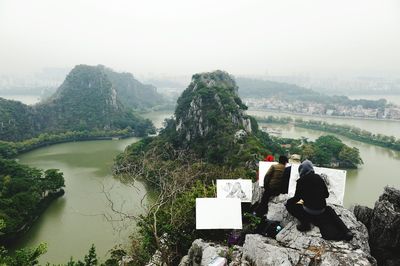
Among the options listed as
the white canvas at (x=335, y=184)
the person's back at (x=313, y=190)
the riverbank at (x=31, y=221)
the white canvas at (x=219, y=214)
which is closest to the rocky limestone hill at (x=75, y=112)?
the riverbank at (x=31, y=221)

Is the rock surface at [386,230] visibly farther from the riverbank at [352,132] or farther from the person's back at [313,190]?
the riverbank at [352,132]

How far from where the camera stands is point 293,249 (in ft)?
12.5

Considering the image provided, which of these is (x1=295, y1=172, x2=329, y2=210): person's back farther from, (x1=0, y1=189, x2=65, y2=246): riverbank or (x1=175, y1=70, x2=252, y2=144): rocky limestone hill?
(x1=175, y1=70, x2=252, y2=144): rocky limestone hill

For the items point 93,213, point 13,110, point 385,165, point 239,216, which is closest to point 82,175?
point 93,213

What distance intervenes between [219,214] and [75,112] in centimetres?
5523

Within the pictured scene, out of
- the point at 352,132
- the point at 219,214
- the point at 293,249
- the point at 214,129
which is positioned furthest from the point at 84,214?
the point at 352,132

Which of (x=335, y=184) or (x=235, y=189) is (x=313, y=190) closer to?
(x=335, y=184)

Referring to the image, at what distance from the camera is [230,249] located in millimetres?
4348

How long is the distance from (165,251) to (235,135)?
1894 centimetres

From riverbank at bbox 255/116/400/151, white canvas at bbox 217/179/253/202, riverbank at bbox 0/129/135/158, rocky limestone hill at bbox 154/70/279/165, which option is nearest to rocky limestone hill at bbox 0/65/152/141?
riverbank at bbox 0/129/135/158

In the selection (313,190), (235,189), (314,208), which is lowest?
(235,189)

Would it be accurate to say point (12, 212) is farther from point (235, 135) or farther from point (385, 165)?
point (385, 165)

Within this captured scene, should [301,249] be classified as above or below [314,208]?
below

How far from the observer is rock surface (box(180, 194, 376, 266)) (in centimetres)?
361
